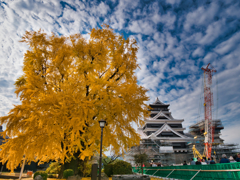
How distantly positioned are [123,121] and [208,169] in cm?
495

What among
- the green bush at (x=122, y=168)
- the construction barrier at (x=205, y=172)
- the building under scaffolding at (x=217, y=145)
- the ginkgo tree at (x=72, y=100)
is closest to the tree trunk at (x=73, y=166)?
the ginkgo tree at (x=72, y=100)

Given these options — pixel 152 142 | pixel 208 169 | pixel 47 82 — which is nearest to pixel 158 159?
pixel 152 142

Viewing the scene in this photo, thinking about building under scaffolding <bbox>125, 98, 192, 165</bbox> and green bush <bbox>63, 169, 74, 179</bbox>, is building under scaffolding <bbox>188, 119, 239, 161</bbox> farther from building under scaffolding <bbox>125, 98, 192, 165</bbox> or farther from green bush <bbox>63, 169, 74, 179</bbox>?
green bush <bbox>63, 169, 74, 179</bbox>

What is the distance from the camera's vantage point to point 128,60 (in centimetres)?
A: 1142

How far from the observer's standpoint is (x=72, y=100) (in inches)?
306

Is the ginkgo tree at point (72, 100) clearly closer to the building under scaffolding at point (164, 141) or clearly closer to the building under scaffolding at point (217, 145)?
the building under scaffolding at point (164, 141)

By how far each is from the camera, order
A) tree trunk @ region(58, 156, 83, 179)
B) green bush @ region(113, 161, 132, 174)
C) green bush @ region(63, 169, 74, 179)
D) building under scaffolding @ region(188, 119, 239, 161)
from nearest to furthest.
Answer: green bush @ region(63, 169, 74, 179) → tree trunk @ region(58, 156, 83, 179) → green bush @ region(113, 161, 132, 174) → building under scaffolding @ region(188, 119, 239, 161)

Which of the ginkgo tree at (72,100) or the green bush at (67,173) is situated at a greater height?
the ginkgo tree at (72,100)

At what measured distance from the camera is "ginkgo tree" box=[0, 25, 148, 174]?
777 cm

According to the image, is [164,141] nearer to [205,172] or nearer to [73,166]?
[205,172]

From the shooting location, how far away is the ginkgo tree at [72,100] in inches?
306

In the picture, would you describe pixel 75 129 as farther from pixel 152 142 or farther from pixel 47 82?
pixel 152 142

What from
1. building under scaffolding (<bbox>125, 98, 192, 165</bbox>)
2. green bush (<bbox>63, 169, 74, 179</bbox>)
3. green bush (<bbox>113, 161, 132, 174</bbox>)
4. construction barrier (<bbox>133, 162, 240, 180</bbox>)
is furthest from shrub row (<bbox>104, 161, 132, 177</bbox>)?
building under scaffolding (<bbox>125, 98, 192, 165</bbox>)

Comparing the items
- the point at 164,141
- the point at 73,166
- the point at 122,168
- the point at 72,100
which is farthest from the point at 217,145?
the point at 72,100
